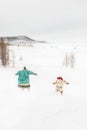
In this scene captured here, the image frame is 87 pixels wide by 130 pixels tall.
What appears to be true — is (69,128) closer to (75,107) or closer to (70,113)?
(70,113)

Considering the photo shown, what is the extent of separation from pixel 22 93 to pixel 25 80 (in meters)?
0.93

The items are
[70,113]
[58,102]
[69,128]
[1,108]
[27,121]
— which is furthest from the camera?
[58,102]

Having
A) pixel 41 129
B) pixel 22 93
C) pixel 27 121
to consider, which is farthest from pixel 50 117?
pixel 22 93

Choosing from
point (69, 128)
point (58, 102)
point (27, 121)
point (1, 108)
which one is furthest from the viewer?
point (58, 102)

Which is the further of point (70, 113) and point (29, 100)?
point (29, 100)

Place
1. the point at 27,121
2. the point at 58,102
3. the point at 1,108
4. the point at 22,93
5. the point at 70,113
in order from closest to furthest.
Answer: the point at 27,121 → the point at 70,113 → the point at 1,108 → the point at 58,102 → the point at 22,93

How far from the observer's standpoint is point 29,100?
16625 mm

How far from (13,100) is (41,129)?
238 inches

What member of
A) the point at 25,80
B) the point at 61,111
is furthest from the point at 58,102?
the point at 25,80

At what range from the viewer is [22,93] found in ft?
63.0

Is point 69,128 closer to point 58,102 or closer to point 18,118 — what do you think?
point 18,118

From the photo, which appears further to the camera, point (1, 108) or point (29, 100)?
point (29, 100)

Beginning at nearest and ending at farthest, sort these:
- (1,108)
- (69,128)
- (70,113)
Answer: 1. (69,128)
2. (70,113)
3. (1,108)

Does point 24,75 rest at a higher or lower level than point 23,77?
higher
